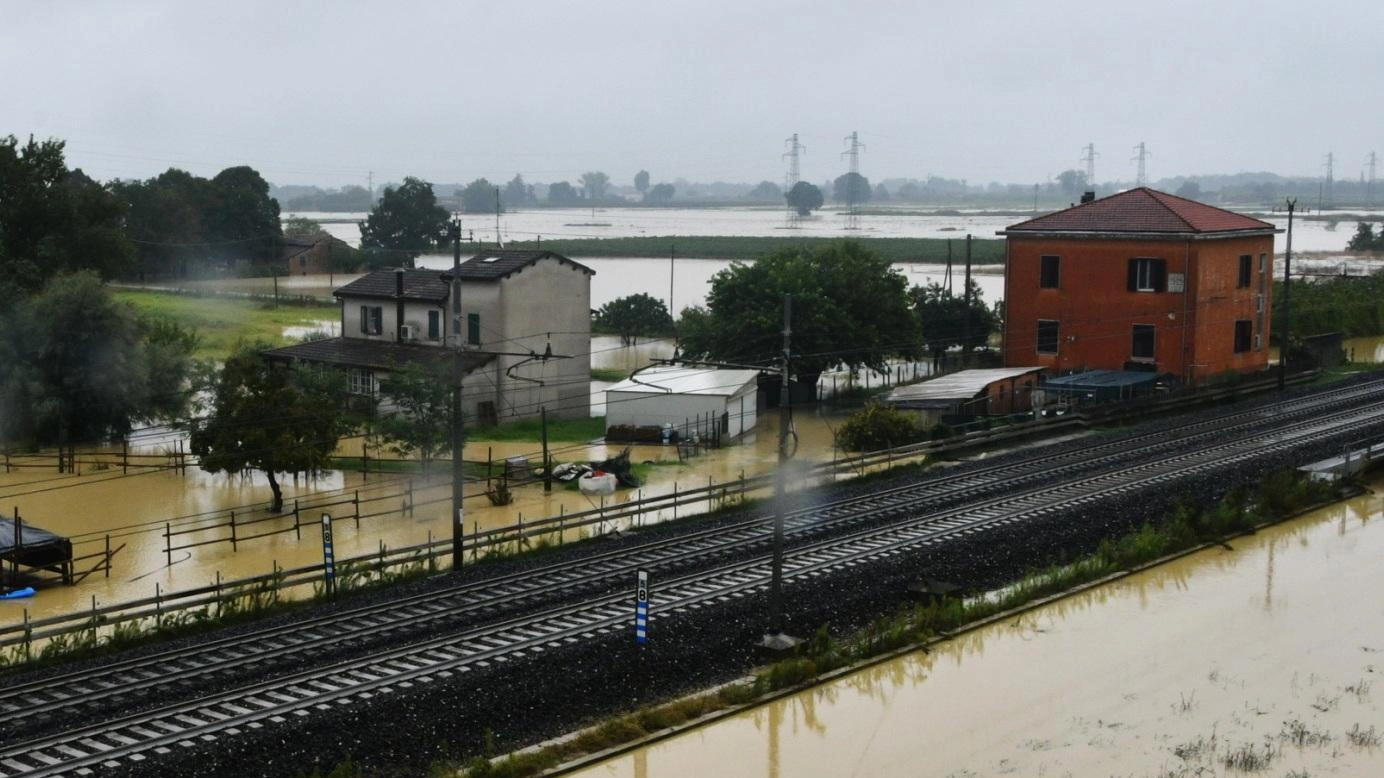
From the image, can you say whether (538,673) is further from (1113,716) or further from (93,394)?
(93,394)

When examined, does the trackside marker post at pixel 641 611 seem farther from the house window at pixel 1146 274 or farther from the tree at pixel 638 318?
the tree at pixel 638 318

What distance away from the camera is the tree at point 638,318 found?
5922 centimetres

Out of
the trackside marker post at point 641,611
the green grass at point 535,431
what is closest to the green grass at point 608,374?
the green grass at point 535,431

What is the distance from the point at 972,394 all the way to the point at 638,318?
931 inches

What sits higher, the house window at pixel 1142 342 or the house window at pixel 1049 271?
the house window at pixel 1049 271

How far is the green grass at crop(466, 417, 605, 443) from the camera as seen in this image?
37344 mm

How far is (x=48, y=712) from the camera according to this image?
52.7ft

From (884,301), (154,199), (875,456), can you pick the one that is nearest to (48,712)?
(875,456)

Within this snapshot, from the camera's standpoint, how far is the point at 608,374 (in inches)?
1949

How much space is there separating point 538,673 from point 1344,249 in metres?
121

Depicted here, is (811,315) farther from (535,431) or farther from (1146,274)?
(1146,274)

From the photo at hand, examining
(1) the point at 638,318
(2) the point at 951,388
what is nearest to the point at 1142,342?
(2) the point at 951,388

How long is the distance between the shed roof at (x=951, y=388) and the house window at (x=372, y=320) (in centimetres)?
1476

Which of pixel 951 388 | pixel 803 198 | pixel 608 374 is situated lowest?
pixel 608 374
